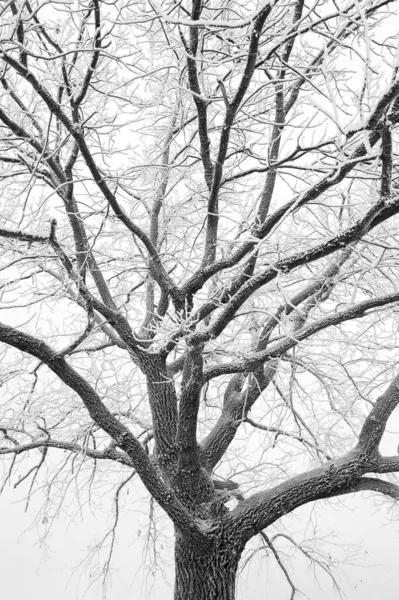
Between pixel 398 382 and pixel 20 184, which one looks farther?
pixel 20 184

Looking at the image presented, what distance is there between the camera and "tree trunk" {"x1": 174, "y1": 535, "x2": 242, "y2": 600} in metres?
3.92

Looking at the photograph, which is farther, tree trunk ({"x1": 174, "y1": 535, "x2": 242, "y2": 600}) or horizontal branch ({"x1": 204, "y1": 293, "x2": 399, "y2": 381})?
tree trunk ({"x1": 174, "y1": 535, "x2": 242, "y2": 600})

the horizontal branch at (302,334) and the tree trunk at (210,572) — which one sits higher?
the horizontal branch at (302,334)

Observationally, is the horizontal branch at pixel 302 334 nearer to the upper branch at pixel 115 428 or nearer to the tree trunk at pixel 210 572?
the upper branch at pixel 115 428

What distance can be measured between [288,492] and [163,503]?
31.2 inches

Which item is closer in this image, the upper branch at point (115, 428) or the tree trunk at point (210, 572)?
the upper branch at point (115, 428)

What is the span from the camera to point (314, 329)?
11.8 feet

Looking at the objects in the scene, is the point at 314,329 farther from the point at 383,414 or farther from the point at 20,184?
the point at 20,184

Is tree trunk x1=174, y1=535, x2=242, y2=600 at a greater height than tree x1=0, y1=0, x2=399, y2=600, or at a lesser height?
lesser

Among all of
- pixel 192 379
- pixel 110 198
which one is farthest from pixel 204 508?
pixel 110 198

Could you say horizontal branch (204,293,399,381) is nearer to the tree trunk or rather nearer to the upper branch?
the upper branch

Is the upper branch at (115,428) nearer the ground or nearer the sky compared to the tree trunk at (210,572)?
nearer the sky

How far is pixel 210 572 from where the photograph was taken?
12.9ft

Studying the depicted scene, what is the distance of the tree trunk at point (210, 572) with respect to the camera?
3.92 metres
